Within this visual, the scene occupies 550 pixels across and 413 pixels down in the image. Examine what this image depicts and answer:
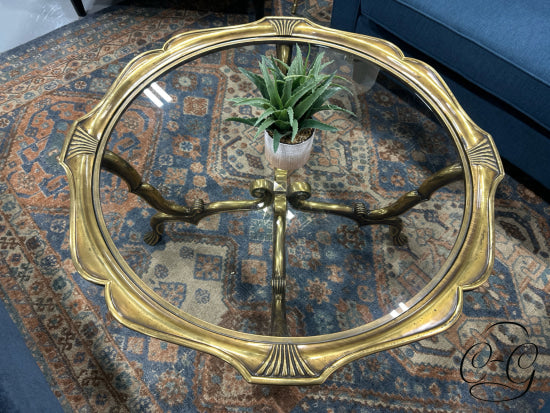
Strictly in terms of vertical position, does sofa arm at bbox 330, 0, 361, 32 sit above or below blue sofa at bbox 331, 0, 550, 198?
above

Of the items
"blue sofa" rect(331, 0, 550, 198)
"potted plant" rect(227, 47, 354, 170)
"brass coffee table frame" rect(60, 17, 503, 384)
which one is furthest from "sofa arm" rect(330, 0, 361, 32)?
"potted plant" rect(227, 47, 354, 170)

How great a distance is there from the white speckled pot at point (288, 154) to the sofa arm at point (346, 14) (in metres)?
0.71

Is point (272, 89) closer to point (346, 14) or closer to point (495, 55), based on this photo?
point (495, 55)

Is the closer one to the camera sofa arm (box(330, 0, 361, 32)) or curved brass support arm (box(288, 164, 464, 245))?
curved brass support arm (box(288, 164, 464, 245))

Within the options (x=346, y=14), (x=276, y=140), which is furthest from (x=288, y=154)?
(x=346, y=14)

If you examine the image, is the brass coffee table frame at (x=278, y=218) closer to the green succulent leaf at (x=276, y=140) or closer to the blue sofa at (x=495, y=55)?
the green succulent leaf at (x=276, y=140)

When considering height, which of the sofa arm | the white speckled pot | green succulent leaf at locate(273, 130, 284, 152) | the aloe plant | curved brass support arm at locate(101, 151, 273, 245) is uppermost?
the sofa arm

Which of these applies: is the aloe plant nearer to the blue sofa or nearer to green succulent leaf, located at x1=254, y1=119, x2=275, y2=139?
green succulent leaf, located at x1=254, y1=119, x2=275, y2=139

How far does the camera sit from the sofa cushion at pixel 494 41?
918mm

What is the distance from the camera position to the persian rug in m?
0.70

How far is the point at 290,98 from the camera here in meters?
0.59

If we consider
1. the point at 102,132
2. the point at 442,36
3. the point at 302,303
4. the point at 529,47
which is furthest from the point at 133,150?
the point at 529,47

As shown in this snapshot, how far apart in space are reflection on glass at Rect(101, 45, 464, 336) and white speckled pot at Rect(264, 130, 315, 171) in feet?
0.18

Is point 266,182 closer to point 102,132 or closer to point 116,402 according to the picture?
point 102,132
